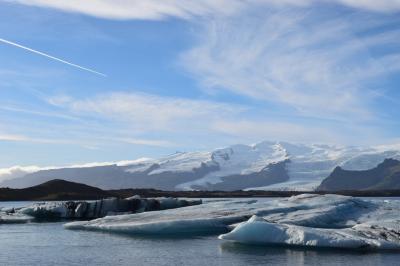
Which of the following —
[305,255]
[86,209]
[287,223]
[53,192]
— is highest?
[53,192]

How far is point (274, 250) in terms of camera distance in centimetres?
2414

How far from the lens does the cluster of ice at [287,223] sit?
77.7 ft

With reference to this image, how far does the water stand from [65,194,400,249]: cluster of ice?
1.73 feet

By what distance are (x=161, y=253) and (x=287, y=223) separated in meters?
7.64

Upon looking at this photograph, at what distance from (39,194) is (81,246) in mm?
84266

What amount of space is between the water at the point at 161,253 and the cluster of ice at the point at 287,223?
526mm

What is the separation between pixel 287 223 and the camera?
2873 cm

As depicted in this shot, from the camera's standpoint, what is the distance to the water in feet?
69.6

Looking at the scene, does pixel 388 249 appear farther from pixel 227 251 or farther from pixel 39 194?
pixel 39 194

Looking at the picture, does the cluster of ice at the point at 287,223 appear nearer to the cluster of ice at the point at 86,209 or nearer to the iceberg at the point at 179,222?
the iceberg at the point at 179,222

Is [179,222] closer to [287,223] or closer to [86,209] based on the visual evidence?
[287,223]

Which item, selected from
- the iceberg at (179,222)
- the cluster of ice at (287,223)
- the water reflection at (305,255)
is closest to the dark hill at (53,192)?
the cluster of ice at (287,223)

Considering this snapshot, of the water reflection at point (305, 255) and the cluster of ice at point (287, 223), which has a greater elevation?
the cluster of ice at point (287, 223)

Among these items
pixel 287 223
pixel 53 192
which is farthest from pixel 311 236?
pixel 53 192
